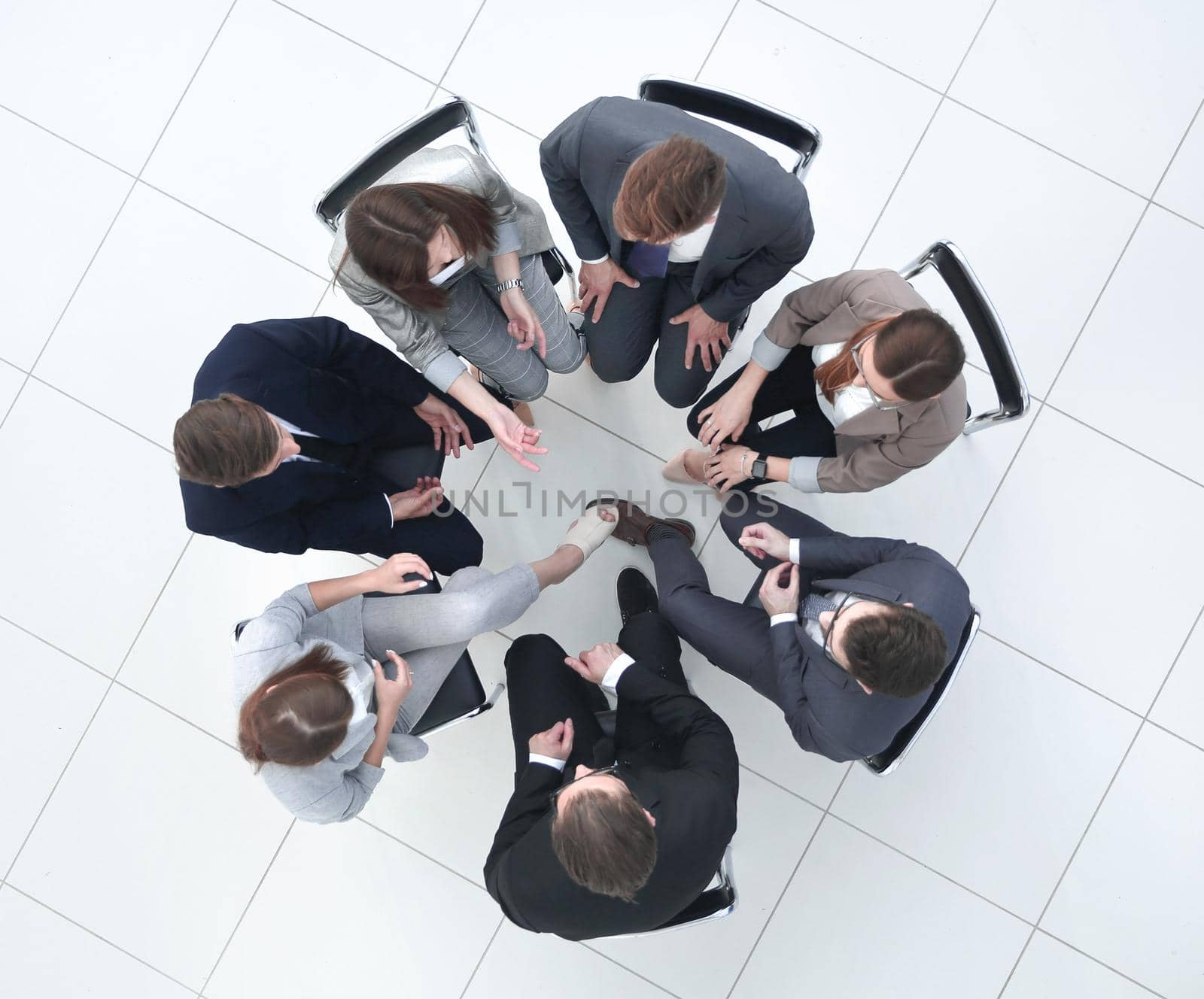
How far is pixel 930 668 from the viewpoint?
150 cm

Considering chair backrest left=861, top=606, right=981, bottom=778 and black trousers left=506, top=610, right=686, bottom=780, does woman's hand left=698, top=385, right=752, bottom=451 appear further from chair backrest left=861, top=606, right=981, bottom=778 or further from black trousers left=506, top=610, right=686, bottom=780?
chair backrest left=861, top=606, right=981, bottom=778

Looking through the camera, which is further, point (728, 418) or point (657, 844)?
point (728, 418)

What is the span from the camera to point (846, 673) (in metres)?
1.61

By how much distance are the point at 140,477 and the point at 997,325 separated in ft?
8.13

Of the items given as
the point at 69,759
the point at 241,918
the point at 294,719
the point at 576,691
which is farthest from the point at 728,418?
the point at 69,759

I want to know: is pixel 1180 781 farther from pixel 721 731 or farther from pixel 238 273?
pixel 238 273

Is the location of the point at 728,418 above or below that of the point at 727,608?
above

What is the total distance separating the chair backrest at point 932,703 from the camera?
1.68 meters

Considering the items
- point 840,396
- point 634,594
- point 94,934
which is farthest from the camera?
point 94,934

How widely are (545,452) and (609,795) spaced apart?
0.80m

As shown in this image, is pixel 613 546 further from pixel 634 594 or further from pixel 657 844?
pixel 657 844

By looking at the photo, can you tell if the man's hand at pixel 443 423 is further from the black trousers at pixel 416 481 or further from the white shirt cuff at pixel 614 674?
the white shirt cuff at pixel 614 674

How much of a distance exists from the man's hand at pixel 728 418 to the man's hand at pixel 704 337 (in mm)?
103

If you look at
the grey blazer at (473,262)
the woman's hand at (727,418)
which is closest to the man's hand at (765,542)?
the woman's hand at (727,418)
